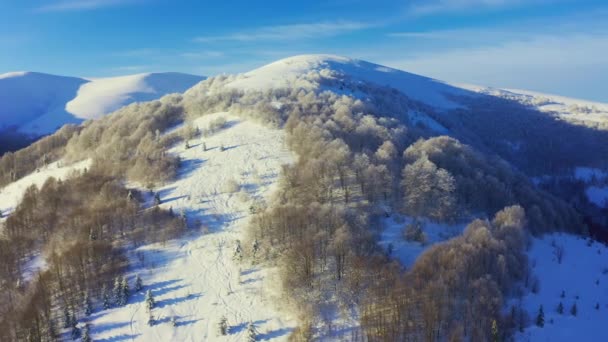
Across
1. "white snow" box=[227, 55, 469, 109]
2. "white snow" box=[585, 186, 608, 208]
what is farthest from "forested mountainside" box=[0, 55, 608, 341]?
"white snow" box=[585, 186, 608, 208]

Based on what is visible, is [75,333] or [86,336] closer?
[86,336]

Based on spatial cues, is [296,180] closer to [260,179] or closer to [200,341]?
[260,179]

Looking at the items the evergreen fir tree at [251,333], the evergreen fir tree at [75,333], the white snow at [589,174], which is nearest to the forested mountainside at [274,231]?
the evergreen fir tree at [75,333]

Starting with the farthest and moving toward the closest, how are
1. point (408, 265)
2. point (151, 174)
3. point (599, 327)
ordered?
point (151, 174)
point (408, 265)
point (599, 327)

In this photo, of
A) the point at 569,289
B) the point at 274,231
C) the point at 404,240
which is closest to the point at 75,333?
the point at 274,231

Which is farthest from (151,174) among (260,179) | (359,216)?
(359,216)

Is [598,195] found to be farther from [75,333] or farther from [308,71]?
[75,333]
